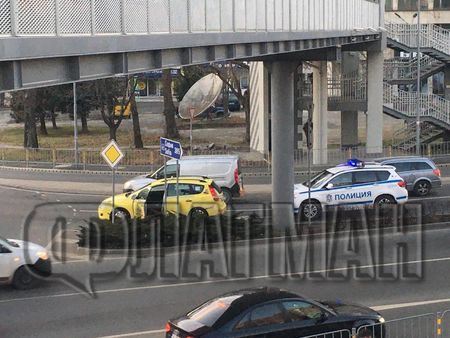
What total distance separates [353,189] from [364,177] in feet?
1.96

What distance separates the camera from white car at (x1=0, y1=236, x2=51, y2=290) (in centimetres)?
1489

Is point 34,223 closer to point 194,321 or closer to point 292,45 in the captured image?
point 292,45

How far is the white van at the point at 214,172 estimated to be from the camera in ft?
85.5

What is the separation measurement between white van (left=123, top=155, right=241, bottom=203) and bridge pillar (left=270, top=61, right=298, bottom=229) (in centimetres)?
366

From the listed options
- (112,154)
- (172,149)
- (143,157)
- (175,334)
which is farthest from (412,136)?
(175,334)

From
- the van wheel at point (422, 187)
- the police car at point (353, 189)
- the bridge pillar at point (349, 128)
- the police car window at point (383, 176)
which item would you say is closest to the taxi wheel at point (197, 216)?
the police car at point (353, 189)

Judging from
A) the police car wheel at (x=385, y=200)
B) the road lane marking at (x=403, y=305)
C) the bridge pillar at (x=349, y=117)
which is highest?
the bridge pillar at (x=349, y=117)

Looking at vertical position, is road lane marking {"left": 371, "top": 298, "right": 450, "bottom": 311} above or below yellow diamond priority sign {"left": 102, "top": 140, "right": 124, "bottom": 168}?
below

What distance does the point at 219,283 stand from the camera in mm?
15492

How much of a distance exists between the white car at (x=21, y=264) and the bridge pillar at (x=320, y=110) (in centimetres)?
2193

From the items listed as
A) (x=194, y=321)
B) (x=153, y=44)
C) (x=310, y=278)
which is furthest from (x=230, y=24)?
(x=194, y=321)

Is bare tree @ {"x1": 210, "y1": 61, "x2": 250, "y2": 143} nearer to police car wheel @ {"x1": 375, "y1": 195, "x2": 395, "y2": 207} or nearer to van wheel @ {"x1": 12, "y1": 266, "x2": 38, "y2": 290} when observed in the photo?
police car wheel @ {"x1": 375, "y1": 195, "x2": 395, "y2": 207}

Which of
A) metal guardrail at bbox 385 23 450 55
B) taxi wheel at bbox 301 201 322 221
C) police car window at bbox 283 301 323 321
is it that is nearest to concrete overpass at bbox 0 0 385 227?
taxi wheel at bbox 301 201 322 221

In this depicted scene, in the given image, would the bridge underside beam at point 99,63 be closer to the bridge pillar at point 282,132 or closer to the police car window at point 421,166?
the bridge pillar at point 282,132
